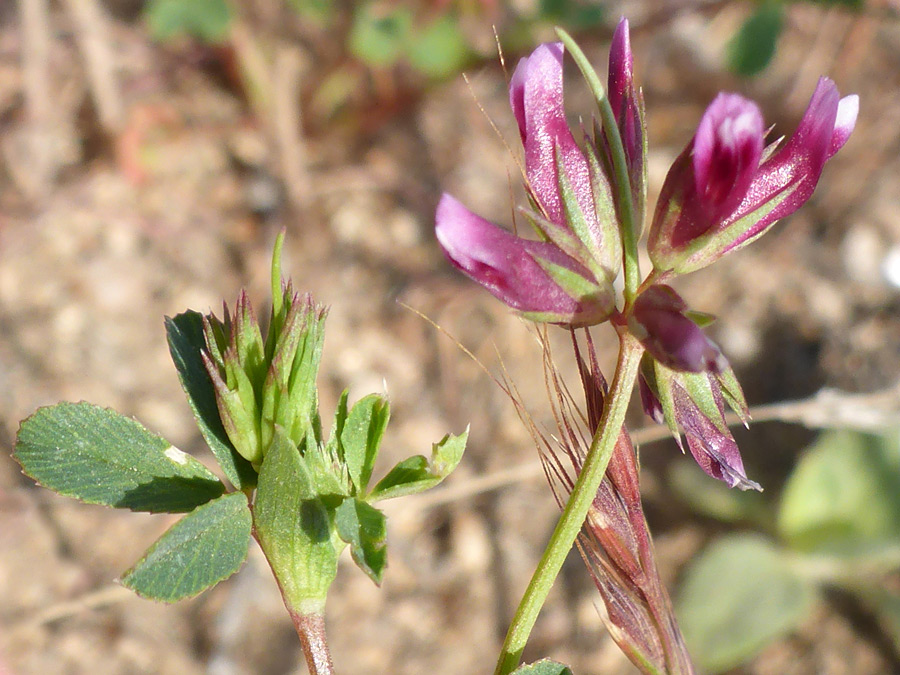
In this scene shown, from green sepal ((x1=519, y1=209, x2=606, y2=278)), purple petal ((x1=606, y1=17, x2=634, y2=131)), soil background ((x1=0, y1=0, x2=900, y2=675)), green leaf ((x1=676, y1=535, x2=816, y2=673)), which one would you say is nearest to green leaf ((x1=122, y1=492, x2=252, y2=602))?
green sepal ((x1=519, y1=209, x2=606, y2=278))

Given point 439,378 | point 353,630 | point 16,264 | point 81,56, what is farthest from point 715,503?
point 81,56

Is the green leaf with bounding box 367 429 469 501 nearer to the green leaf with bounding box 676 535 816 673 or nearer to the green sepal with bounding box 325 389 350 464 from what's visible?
the green sepal with bounding box 325 389 350 464

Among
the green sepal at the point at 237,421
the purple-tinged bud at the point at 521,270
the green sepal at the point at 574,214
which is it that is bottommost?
the green sepal at the point at 237,421

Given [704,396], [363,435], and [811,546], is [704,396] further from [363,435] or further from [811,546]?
[811,546]

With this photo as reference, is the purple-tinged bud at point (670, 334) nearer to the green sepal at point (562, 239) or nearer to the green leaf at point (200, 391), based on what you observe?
the green sepal at point (562, 239)

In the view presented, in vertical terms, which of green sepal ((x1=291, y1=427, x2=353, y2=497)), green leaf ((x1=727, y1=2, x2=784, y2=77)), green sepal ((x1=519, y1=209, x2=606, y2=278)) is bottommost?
green sepal ((x1=291, y1=427, x2=353, y2=497))

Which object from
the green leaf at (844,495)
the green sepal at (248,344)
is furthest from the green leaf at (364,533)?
the green leaf at (844,495)
